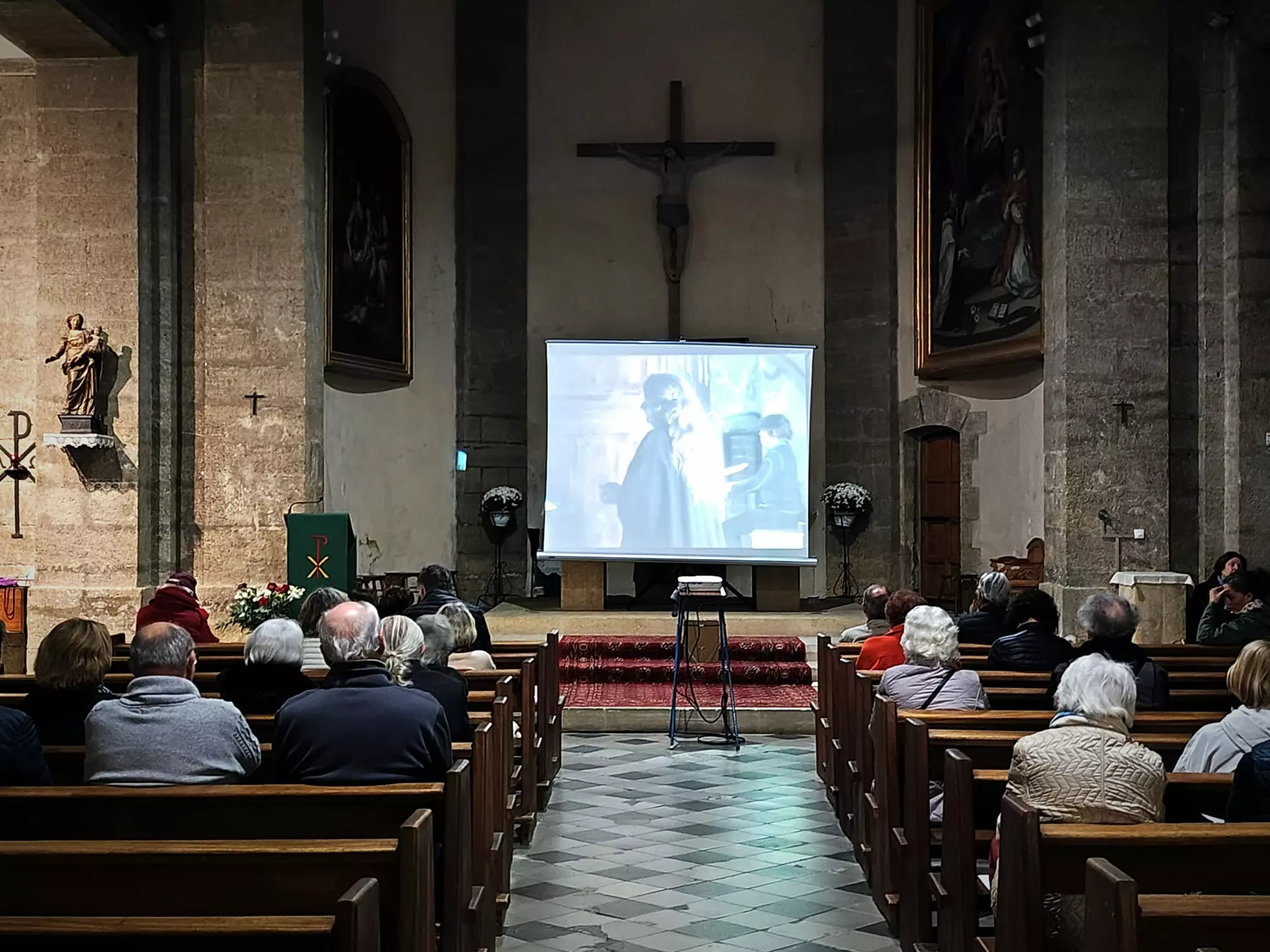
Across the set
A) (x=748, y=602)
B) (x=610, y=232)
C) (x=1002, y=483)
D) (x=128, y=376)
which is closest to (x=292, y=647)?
(x=128, y=376)

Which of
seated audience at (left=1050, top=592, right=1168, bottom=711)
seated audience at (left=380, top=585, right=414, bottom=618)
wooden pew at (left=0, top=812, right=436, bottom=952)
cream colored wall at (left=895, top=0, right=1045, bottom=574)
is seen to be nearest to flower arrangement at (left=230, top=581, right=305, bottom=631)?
seated audience at (left=380, top=585, right=414, bottom=618)

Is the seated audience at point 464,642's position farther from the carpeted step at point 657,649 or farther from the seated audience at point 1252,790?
the carpeted step at point 657,649

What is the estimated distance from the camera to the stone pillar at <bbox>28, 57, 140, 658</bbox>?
33.0 ft

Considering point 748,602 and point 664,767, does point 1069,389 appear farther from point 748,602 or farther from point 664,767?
point 664,767

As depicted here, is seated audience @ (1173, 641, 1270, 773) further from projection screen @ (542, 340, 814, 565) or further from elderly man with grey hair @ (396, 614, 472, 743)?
projection screen @ (542, 340, 814, 565)

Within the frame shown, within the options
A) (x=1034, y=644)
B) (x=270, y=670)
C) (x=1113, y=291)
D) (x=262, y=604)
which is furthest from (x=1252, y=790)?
(x=1113, y=291)

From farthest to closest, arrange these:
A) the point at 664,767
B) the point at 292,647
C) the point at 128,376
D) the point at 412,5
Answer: the point at 412,5 < the point at 128,376 < the point at 664,767 < the point at 292,647

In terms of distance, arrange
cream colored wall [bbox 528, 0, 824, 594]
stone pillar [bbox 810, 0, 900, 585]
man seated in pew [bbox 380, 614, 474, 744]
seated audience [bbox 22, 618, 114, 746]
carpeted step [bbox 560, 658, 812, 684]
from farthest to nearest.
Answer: cream colored wall [bbox 528, 0, 824, 594] < stone pillar [bbox 810, 0, 900, 585] < carpeted step [bbox 560, 658, 812, 684] < man seated in pew [bbox 380, 614, 474, 744] < seated audience [bbox 22, 618, 114, 746]

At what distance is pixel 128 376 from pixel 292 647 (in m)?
6.39

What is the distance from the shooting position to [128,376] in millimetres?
10078

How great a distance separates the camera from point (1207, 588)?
27.1ft

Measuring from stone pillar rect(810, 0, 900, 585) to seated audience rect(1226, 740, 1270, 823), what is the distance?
10.9 metres

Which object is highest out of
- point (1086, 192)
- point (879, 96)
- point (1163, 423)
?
point (879, 96)

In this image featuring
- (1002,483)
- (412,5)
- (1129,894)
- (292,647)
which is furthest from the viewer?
(412,5)
